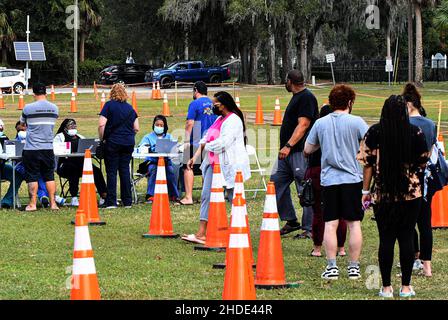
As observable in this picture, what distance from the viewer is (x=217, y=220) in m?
11.6

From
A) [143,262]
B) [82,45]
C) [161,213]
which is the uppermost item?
[82,45]

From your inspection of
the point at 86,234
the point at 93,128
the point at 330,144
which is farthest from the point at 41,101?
the point at 93,128

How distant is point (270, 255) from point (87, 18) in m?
67.3

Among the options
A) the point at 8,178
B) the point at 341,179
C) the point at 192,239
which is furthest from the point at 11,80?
the point at 341,179

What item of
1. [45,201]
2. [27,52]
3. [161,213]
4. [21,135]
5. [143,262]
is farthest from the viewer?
[27,52]

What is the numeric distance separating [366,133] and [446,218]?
4.65 m

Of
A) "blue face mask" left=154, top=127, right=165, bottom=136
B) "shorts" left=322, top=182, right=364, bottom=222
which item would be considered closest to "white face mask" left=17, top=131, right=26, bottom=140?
"blue face mask" left=154, top=127, right=165, bottom=136

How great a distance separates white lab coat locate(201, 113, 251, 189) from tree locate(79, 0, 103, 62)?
209 feet

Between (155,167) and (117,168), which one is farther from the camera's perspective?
(155,167)

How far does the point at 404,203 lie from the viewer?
9.12m

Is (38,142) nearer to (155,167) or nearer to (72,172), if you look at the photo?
(72,172)

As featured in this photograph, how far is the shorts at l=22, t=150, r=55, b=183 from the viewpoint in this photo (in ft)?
50.4

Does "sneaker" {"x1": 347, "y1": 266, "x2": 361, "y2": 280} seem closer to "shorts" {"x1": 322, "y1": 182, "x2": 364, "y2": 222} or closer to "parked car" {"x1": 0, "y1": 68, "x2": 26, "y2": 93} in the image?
"shorts" {"x1": 322, "y1": 182, "x2": 364, "y2": 222}

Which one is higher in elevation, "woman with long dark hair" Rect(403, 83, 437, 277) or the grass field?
"woman with long dark hair" Rect(403, 83, 437, 277)
